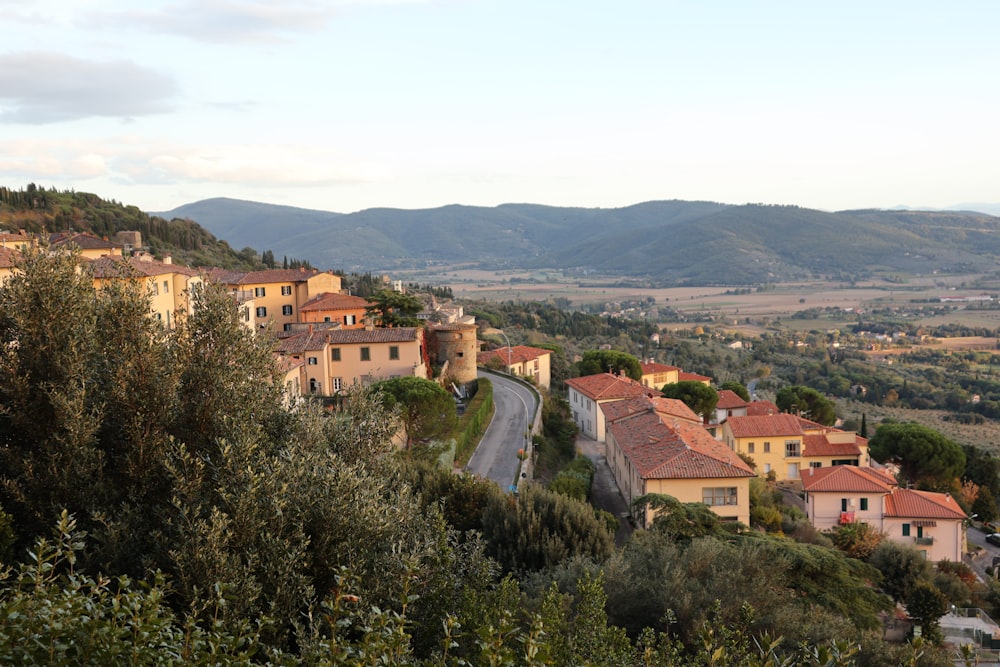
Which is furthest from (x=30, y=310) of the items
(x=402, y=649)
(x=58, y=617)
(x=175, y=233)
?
(x=175, y=233)

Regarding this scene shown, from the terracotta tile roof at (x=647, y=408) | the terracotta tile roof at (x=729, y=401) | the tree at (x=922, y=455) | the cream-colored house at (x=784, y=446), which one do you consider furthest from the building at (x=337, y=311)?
the tree at (x=922, y=455)

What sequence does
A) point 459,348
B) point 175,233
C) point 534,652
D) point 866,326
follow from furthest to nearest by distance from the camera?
1. point 866,326
2. point 175,233
3. point 459,348
4. point 534,652

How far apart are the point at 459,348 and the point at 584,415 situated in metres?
10.8

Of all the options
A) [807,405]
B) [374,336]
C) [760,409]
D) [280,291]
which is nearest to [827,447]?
[760,409]

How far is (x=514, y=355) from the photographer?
190 feet

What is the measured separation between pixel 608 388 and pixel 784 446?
10.6 metres

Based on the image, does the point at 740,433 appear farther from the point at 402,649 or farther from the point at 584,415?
the point at 402,649

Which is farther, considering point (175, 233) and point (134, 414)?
point (175, 233)

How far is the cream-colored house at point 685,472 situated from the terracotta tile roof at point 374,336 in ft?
37.5

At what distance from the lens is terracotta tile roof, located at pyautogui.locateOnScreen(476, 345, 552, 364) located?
186 ft

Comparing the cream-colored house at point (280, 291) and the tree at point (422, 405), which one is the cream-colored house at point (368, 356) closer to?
the tree at point (422, 405)

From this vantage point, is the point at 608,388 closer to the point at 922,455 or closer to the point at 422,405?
the point at 422,405

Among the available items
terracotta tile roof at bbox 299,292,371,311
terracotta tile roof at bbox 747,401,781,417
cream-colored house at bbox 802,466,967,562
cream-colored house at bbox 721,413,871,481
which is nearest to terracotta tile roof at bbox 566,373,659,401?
cream-colored house at bbox 721,413,871,481

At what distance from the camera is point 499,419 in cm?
4031
